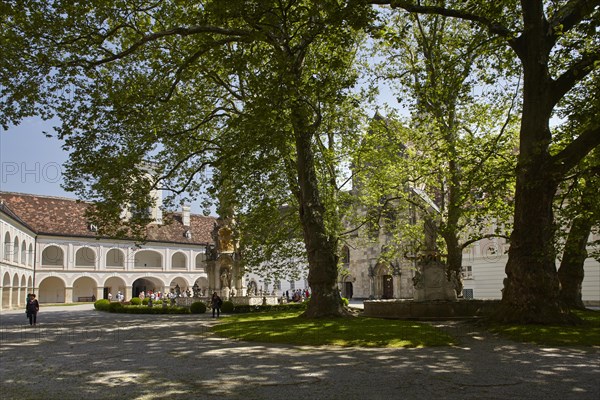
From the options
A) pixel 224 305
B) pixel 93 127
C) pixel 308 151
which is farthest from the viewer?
pixel 224 305

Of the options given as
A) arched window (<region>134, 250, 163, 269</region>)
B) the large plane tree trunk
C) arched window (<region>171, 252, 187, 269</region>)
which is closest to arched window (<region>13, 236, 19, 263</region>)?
arched window (<region>134, 250, 163, 269</region>)

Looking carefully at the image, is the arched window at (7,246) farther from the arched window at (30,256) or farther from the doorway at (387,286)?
the doorway at (387,286)

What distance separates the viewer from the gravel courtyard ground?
22.2 ft

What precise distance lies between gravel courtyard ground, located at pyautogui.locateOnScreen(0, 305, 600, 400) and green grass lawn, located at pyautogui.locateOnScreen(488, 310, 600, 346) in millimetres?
607

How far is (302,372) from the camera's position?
8.25 meters

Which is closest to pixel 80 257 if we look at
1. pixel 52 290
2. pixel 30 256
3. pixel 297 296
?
pixel 52 290

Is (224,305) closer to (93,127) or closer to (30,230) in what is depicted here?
(93,127)

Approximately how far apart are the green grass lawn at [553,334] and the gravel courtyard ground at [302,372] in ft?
1.99

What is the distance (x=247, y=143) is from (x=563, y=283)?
14739 mm

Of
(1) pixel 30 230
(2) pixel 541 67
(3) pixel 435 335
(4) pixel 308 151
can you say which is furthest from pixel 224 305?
(1) pixel 30 230

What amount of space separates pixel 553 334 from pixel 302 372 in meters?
6.65

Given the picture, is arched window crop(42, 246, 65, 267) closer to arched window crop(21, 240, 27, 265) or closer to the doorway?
arched window crop(21, 240, 27, 265)

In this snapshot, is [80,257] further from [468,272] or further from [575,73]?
[575,73]

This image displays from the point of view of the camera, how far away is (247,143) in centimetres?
1438
